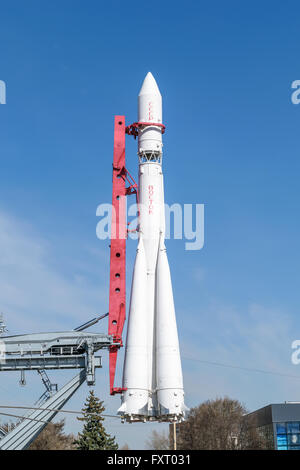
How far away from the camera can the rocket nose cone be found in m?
53.0

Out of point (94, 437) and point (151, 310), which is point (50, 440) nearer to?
point (94, 437)

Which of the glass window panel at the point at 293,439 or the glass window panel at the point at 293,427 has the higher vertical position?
the glass window panel at the point at 293,427

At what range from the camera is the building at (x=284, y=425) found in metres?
62.9

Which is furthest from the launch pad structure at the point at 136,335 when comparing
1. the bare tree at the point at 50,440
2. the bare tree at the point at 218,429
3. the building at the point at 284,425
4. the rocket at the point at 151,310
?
the building at the point at 284,425

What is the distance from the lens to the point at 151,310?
48531 millimetres

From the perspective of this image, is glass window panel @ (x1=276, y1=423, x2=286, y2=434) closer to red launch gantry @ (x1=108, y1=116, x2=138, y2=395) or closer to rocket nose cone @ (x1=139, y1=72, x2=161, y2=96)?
red launch gantry @ (x1=108, y1=116, x2=138, y2=395)

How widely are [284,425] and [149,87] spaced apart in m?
32.4

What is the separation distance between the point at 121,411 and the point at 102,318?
8533mm

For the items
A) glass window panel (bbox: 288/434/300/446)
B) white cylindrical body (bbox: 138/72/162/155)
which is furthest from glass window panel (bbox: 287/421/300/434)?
white cylindrical body (bbox: 138/72/162/155)

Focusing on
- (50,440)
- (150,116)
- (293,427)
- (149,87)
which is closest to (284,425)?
(293,427)

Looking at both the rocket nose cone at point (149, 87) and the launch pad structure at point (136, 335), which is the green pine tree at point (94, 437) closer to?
the launch pad structure at point (136, 335)

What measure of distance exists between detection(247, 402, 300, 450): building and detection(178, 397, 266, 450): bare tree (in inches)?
71.3

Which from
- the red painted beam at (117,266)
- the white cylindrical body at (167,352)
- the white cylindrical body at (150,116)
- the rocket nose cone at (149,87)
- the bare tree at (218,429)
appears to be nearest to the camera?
the white cylindrical body at (167,352)
